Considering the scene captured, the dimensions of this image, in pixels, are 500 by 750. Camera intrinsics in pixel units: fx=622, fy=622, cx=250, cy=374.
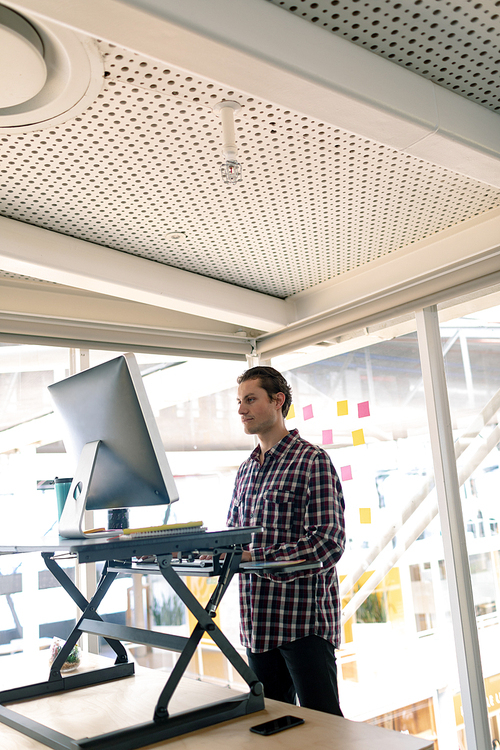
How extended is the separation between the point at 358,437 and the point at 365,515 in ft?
1.16

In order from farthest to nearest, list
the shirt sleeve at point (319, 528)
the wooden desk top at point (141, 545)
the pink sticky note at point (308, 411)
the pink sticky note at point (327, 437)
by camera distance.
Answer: the pink sticky note at point (308, 411)
the pink sticky note at point (327, 437)
the shirt sleeve at point (319, 528)
the wooden desk top at point (141, 545)

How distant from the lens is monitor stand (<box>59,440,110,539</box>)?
1480 mm

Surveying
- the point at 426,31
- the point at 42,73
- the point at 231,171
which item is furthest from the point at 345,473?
the point at 42,73

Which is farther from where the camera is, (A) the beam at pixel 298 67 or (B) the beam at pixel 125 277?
(B) the beam at pixel 125 277

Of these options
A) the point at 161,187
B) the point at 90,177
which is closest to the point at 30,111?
the point at 90,177

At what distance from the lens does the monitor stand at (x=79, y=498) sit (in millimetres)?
1480

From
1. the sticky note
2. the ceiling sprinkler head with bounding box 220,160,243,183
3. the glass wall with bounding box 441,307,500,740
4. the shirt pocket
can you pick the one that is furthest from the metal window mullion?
the ceiling sprinkler head with bounding box 220,160,243,183

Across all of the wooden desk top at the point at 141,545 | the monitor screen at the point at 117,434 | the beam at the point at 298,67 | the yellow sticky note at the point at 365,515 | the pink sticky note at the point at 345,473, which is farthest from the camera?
the pink sticky note at the point at 345,473

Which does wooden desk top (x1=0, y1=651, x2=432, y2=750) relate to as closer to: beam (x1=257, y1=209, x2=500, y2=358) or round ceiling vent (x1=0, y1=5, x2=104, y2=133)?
round ceiling vent (x1=0, y1=5, x2=104, y2=133)

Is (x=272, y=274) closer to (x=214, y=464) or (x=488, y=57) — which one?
(x=214, y=464)

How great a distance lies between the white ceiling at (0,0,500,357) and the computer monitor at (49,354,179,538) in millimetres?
625

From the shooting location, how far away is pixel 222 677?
10.1 feet

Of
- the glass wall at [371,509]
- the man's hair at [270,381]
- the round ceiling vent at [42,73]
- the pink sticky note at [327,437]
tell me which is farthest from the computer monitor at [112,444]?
the pink sticky note at [327,437]

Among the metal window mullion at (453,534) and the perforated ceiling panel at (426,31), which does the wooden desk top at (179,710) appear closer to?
the metal window mullion at (453,534)
